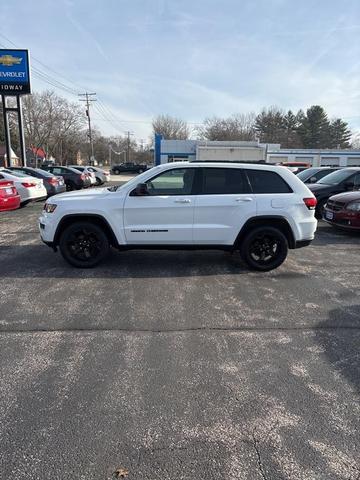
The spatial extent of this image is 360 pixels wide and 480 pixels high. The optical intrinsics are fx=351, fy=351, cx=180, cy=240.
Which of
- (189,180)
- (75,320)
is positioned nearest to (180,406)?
(75,320)

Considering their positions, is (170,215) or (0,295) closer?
(0,295)

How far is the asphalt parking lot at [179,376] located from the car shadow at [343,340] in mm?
19

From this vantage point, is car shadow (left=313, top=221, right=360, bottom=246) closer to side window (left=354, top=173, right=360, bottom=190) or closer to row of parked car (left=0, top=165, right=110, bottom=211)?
side window (left=354, top=173, right=360, bottom=190)

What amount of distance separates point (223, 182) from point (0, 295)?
3.85m

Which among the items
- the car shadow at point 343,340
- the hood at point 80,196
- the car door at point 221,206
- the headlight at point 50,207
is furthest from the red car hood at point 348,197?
the headlight at point 50,207

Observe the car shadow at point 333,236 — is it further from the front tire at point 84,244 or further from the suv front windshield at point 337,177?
the front tire at point 84,244

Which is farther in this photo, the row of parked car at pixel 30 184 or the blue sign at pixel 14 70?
the blue sign at pixel 14 70

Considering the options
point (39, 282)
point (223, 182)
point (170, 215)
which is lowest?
point (39, 282)

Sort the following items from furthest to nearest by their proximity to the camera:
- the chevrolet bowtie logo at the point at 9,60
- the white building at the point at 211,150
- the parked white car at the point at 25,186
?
the white building at the point at 211,150, the chevrolet bowtie logo at the point at 9,60, the parked white car at the point at 25,186

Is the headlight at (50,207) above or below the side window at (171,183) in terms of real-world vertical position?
below

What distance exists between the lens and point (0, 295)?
4.95m

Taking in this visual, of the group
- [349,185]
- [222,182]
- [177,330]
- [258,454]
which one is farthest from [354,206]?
[258,454]

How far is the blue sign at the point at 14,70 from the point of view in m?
22.5

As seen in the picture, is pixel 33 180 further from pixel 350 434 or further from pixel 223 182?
pixel 350 434
